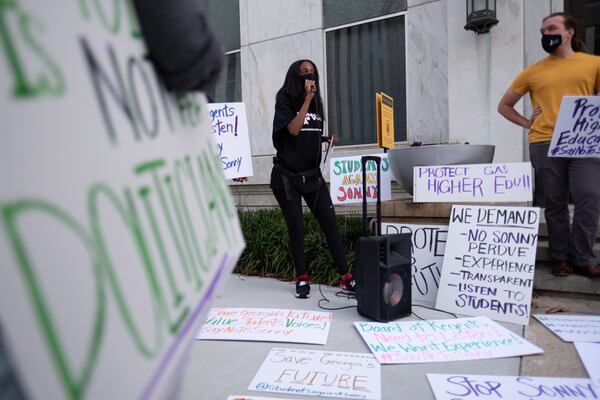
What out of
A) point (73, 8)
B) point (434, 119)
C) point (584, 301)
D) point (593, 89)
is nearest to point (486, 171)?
point (593, 89)

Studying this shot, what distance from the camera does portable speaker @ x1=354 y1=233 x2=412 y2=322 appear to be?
2746 millimetres

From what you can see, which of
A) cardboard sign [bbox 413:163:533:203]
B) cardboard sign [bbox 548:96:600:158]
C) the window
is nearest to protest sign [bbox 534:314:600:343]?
cardboard sign [bbox 413:163:533:203]

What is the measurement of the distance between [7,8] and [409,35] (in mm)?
5269

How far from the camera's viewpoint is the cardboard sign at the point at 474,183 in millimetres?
3137

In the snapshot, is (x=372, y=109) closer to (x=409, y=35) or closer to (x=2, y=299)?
(x=409, y=35)

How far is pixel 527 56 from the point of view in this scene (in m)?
4.51

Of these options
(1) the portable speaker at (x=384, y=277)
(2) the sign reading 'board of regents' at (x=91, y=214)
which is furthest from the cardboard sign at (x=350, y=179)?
(2) the sign reading 'board of regents' at (x=91, y=214)

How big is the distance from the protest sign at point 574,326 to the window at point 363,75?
10.2ft

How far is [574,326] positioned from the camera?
258 centimetres

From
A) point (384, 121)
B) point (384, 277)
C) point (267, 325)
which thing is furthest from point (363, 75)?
point (267, 325)

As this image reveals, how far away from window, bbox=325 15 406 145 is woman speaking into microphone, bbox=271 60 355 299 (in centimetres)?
243

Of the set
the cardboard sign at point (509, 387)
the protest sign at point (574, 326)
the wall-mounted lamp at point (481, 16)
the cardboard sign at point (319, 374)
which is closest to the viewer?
the cardboard sign at point (509, 387)

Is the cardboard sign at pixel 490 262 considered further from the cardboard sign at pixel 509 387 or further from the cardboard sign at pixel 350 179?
the cardboard sign at pixel 350 179

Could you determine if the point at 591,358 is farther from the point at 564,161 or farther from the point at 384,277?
the point at 564,161
